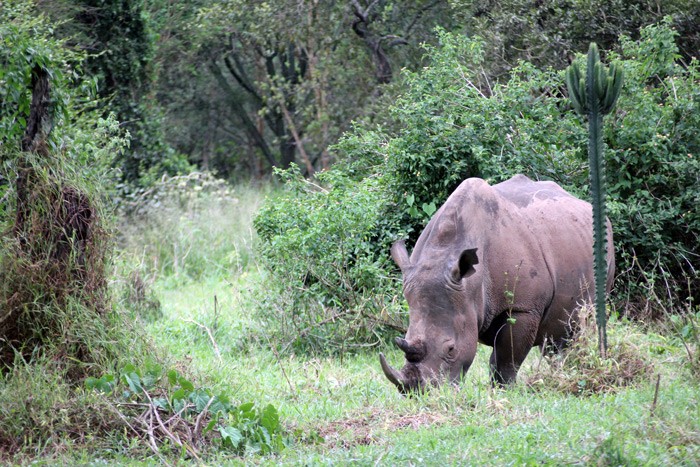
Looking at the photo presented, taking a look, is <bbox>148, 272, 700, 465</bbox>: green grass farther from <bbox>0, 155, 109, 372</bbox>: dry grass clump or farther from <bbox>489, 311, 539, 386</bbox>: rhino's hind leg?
<bbox>0, 155, 109, 372</bbox>: dry grass clump

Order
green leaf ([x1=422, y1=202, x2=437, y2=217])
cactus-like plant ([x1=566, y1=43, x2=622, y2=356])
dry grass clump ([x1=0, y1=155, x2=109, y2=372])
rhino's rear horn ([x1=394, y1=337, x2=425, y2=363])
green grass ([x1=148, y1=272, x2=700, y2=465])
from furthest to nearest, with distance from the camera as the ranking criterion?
green leaf ([x1=422, y1=202, x2=437, y2=217]) → cactus-like plant ([x1=566, y1=43, x2=622, y2=356]) → rhino's rear horn ([x1=394, y1=337, x2=425, y2=363]) → dry grass clump ([x1=0, y1=155, x2=109, y2=372]) → green grass ([x1=148, y1=272, x2=700, y2=465])

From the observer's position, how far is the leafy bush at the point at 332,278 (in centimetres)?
977

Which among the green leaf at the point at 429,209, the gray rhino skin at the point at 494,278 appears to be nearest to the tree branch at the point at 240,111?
the green leaf at the point at 429,209

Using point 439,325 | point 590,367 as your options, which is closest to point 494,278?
point 439,325

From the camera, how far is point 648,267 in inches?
409

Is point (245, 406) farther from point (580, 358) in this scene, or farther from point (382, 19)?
point (382, 19)

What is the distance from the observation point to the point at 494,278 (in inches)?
286

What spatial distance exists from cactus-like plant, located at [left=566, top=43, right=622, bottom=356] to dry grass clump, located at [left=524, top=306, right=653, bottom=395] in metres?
0.19

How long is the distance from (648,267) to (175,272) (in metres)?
7.51

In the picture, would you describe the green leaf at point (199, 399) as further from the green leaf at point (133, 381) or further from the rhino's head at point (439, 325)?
the rhino's head at point (439, 325)

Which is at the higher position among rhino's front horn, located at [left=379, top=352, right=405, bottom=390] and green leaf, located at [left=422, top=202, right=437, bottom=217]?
green leaf, located at [left=422, top=202, right=437, bottom=217]

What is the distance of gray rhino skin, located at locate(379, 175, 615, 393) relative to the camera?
267 inches

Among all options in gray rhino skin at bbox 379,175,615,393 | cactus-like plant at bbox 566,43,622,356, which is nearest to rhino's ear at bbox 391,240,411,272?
gray rhino skin at bbox 379,175,615,393

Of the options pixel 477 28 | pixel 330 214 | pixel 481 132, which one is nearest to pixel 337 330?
pixel 330 214
